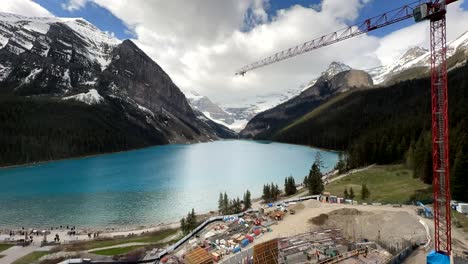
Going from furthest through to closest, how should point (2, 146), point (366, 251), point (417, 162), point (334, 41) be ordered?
point (2, 146)
point (417, 162)
point (334, 41)
point (366, 251)

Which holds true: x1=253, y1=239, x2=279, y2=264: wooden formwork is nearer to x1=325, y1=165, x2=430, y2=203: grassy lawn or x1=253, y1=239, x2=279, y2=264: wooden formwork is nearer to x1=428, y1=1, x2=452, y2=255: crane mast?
x1=428, y1=1, x2=452, y2=255: crane mast

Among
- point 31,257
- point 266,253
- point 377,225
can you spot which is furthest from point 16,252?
point 377,225

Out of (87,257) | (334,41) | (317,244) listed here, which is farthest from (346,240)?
(334,41)

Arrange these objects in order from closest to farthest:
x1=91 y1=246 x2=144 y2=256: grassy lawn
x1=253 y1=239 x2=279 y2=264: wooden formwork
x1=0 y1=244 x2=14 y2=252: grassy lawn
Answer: x1=253 y1=239 x2=279 y2=264: wooden formwork, x1=91 y1=246 x2=144 y2=256: grassy lawn, x1=0 y1=244 x2=14 y2=252: grassy lawn

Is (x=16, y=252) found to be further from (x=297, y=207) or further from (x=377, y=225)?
(x=377, y=225)

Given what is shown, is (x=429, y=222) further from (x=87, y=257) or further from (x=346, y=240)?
(x=87, y=257)

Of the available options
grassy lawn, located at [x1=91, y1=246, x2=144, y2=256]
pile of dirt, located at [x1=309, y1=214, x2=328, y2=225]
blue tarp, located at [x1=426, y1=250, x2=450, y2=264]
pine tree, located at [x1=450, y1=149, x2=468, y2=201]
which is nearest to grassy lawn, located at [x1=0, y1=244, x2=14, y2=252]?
grassy lawn, located at [x1=91, y1=246, x2=144, y2=256]

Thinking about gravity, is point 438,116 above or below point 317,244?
above
